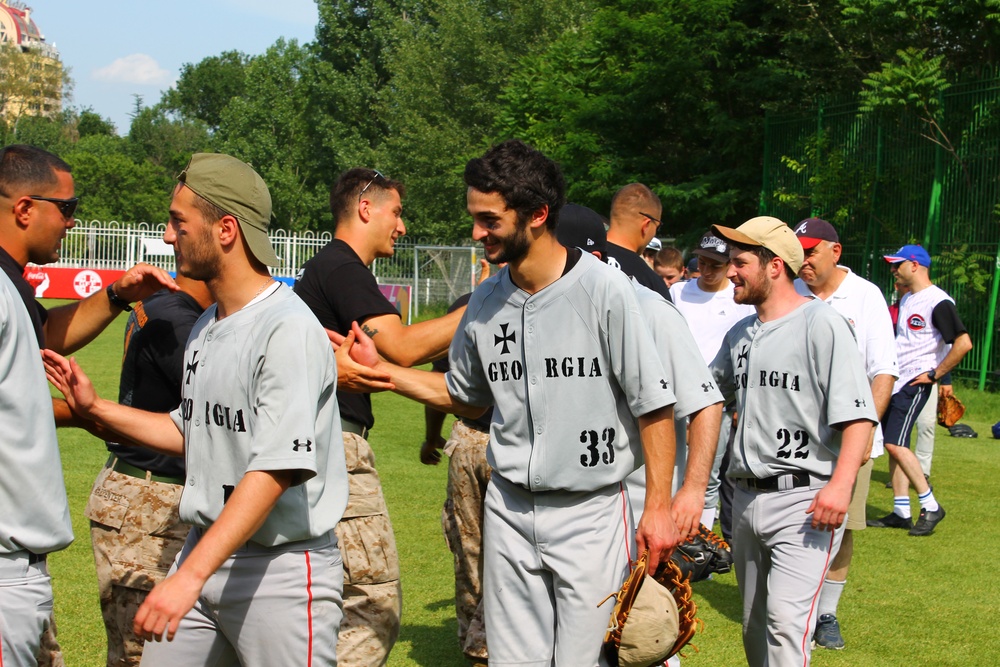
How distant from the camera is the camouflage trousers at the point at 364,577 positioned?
4789 mm

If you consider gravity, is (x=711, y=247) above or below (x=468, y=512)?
above

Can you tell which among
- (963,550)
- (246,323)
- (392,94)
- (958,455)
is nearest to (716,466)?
(963,550)

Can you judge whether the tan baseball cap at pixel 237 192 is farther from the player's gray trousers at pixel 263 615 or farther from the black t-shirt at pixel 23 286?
the player's gray trousers at pixel 263 615

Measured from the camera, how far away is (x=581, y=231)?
5.36m

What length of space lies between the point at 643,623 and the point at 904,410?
23.2ft

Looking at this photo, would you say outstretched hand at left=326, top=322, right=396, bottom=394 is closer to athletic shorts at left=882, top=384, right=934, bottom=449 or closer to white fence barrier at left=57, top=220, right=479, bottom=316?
athletic shorts at left=882, top=384, right=934, bottom=449

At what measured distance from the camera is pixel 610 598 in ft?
12.5

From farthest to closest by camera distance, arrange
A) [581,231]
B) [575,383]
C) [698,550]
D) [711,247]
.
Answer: [711,247], [581,231], [698,550], [575,383]

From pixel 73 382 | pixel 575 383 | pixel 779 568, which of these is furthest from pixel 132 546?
pixel 779 568

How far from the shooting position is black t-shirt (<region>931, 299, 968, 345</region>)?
33.2 ft

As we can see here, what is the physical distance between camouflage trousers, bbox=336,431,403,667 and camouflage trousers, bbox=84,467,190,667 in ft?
2.56

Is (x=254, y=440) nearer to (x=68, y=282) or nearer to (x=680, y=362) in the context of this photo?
(x=680, y=362)

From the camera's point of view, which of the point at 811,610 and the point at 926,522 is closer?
the point at 811,610

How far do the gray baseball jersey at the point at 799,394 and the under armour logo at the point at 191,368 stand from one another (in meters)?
2.63
